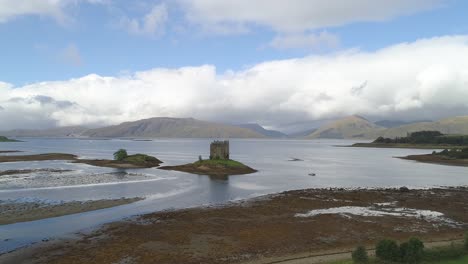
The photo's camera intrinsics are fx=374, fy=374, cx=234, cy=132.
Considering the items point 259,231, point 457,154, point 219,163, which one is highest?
point 457,154

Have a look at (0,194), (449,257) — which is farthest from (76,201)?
(449,257)

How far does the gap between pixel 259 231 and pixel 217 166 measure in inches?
2255

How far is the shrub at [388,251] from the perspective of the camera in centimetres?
2195

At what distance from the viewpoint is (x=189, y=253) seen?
27.2m

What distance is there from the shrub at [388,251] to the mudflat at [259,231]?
582 cm

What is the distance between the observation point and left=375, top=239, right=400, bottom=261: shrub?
72.0 ft

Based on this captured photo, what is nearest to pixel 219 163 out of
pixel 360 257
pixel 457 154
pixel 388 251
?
pixel 388 251

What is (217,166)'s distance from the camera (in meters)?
90.5

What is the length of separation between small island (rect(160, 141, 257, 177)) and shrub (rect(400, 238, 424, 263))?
63.2m

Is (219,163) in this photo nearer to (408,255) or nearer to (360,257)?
(360,257)

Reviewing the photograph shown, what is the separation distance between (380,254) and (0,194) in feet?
164

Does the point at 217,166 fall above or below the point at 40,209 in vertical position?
above

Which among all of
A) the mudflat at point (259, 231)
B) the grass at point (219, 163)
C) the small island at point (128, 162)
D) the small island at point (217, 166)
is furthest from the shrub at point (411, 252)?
the small island at point (128, 162)

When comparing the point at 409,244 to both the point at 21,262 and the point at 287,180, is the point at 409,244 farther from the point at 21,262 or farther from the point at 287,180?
the point at 287,180
